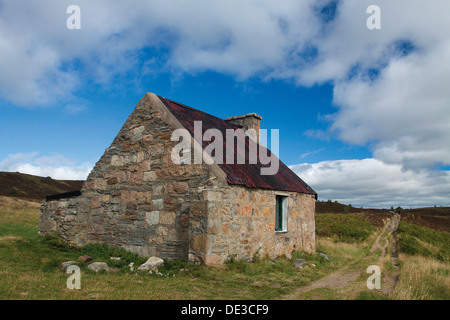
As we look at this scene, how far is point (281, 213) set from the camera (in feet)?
39.7

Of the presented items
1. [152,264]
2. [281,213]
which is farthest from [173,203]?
[281,213]

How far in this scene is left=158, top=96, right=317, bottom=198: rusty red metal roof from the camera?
10.0 m

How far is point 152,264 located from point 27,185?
47.9 meters

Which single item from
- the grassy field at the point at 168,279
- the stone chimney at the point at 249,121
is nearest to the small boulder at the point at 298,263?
the grassy field at the point at 168,279

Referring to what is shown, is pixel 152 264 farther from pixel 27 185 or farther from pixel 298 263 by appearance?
pixel 27 185

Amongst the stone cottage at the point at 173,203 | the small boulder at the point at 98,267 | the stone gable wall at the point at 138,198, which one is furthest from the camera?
the stone gable wall at the point at 138,198

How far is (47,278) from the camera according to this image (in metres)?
6.97

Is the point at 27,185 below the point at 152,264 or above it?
above

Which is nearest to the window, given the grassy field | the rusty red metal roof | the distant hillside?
the rusty red metal roof

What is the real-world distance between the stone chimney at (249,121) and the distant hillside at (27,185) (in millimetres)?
32868

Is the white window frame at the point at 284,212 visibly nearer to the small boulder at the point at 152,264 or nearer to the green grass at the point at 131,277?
the green grass at the point at 131,277

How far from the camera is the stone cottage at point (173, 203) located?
8.99m
